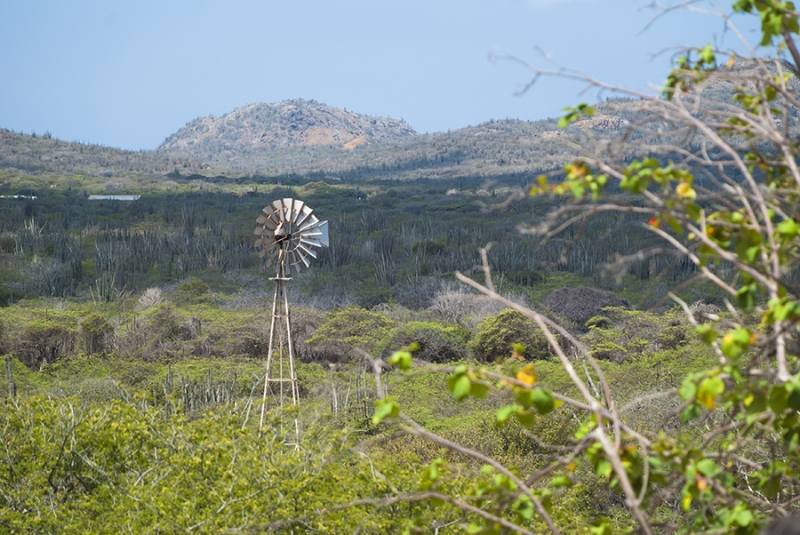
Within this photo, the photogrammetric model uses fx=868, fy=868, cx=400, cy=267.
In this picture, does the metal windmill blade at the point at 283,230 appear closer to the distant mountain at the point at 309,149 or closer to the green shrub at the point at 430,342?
the green shrub at the point at 430,342

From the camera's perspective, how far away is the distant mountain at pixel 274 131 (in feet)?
366

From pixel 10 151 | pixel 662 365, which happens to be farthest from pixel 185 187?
pixel 662 365

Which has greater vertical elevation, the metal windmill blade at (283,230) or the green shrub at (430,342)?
the metal windmill blade at (283,230)

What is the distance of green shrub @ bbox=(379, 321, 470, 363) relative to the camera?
54.1 feet

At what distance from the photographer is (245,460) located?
595cm

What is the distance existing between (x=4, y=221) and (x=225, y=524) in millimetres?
30231

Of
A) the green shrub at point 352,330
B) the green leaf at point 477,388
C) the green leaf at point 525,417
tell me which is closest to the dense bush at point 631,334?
the green shrub at point 352,330

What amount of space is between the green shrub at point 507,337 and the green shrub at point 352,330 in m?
1.92

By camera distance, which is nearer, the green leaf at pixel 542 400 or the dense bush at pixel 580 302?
the green leaf at pixel 542 400

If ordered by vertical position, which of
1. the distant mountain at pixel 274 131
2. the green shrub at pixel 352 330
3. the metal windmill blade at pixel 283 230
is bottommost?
the green shrub at pixel 352 330

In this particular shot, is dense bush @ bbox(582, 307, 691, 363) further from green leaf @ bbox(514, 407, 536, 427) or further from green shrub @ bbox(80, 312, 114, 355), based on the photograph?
green leaf @ bbox(514, 407, 536, 427)

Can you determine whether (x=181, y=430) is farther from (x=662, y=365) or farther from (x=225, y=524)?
(x=662, y=365)

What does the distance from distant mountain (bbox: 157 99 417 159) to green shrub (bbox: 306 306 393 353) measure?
88.2 metres

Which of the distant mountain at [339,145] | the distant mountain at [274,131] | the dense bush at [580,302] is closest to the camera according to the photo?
the dense bush at [580,302]
